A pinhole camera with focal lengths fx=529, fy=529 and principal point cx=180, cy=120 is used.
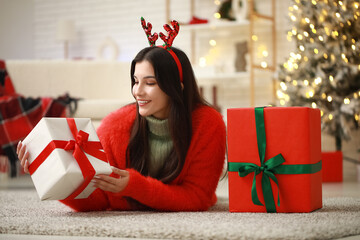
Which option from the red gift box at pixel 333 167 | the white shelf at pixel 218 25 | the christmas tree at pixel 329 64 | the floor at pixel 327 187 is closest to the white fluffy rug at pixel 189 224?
the floor at pixel 327 187

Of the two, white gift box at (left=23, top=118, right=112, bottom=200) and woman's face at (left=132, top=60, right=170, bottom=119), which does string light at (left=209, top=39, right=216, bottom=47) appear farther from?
white gift box at (left=23, top=118, right=112, bottom=200)

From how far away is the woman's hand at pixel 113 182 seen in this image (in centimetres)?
145

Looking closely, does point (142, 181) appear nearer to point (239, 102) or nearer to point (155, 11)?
point (239, 102)

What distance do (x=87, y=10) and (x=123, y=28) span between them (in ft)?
1.57

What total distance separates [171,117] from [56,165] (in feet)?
1.41

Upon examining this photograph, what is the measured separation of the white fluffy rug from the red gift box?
140cm

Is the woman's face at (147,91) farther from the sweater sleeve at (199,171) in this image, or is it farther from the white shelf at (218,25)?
the white shelf at (218,25)

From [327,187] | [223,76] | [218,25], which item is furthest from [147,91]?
[218,25]

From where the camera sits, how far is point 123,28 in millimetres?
5195

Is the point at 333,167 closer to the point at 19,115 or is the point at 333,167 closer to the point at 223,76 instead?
the point at 223,76

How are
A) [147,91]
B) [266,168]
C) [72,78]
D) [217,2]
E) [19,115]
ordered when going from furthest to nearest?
[217,2] → [72,78] → [19,115] → [147,91] → [266,168]

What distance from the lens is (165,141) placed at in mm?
1735

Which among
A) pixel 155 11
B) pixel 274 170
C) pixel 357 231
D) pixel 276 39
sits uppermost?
pixel 155 11

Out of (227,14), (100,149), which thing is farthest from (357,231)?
(227,14)
